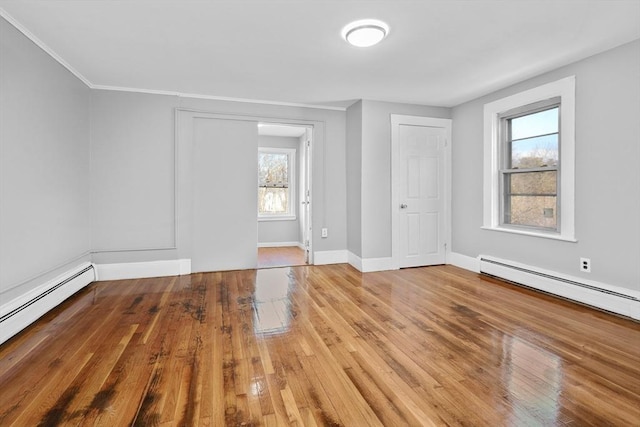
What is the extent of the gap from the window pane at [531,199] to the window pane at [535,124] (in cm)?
47

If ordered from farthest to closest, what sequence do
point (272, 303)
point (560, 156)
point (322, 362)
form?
point (560, 156)
point (272, 303)
point (322, 362)

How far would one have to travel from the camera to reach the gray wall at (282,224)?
6.88 m

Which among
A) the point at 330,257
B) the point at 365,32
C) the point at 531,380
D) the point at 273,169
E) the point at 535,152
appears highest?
the point at 365,32

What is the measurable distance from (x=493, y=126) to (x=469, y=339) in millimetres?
2929

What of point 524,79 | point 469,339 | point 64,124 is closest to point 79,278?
point 64,124

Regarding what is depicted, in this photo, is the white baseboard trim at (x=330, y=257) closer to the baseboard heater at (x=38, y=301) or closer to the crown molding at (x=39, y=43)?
the baseboard heater at (x=38, y=301)

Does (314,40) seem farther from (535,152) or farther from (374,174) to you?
(535,152)

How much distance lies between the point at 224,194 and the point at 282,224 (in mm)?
2636

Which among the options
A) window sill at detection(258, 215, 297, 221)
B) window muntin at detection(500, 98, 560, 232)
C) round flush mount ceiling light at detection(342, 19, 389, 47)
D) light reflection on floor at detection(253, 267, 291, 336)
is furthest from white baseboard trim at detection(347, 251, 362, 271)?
round flush mount ceiling light at detection(342, 19, 389, 47)

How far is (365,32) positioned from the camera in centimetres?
250

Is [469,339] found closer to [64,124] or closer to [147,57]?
[147,57]

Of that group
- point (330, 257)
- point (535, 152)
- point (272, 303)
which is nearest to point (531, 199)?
point (535, 152)

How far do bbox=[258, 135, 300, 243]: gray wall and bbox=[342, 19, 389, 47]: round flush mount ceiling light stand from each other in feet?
14.5

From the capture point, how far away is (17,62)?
2.53m
